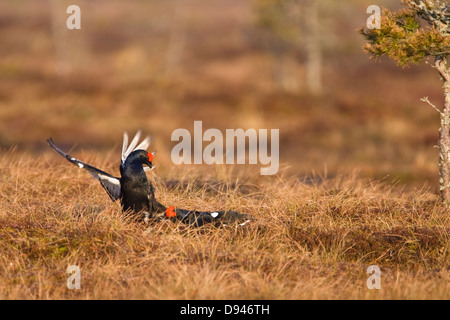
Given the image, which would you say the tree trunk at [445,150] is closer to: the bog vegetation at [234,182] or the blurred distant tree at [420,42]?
the blurred distant tree at [420,42]

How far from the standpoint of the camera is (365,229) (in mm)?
6477

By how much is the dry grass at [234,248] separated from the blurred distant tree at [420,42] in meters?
0.76

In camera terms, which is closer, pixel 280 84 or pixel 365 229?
pixel 365 229

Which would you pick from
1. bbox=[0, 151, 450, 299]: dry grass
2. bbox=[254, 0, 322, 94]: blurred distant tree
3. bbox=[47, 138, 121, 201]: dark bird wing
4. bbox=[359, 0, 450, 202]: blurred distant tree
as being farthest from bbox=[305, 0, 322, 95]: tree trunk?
bbox=[47, 138, 121, 201]: dark bird wing

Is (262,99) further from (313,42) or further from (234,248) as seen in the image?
(234,248)

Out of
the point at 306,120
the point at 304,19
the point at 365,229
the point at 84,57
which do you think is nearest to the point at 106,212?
the point at 365,229

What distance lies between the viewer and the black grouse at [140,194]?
6.14m

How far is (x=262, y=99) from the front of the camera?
71.3 feet

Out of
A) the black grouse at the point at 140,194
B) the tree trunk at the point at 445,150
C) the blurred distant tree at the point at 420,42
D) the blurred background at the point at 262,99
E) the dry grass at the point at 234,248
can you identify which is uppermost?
the blurred background at the point at 262,99

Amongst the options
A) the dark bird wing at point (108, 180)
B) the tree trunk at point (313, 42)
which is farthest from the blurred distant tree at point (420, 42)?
the tree trunk at point (313, 42)

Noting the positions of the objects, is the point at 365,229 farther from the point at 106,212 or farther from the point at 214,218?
the point at 106,212

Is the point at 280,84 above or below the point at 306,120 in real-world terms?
above

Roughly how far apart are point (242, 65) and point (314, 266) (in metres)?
31.2

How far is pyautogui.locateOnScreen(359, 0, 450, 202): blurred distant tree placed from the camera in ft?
23.5
